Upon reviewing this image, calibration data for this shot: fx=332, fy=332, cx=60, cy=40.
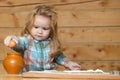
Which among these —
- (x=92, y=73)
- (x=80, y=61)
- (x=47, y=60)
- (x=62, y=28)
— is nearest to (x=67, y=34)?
(x=62, y=28)

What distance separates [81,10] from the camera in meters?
2.76

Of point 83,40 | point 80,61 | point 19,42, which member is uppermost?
point 19,42

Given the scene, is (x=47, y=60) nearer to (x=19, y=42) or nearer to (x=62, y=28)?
(x=19, y=42)

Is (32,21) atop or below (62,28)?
atop

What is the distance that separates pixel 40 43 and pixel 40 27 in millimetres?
112

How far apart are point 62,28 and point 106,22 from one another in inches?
14.5

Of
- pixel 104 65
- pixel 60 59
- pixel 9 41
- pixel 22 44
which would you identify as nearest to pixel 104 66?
pixel 104 65

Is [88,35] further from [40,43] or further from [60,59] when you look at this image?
[40,43]

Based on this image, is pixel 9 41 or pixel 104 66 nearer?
pixel 9 41

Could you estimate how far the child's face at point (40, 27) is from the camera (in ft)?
6.26

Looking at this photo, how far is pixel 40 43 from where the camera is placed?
1.97 meters

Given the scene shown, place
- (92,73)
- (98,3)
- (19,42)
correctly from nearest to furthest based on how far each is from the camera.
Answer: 1. (92,73)
2. (19,42)
3. (98,3)

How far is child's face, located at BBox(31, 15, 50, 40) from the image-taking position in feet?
6.26

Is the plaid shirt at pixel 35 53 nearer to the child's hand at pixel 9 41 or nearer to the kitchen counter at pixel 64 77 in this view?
the child's hand at pixel 9 41
